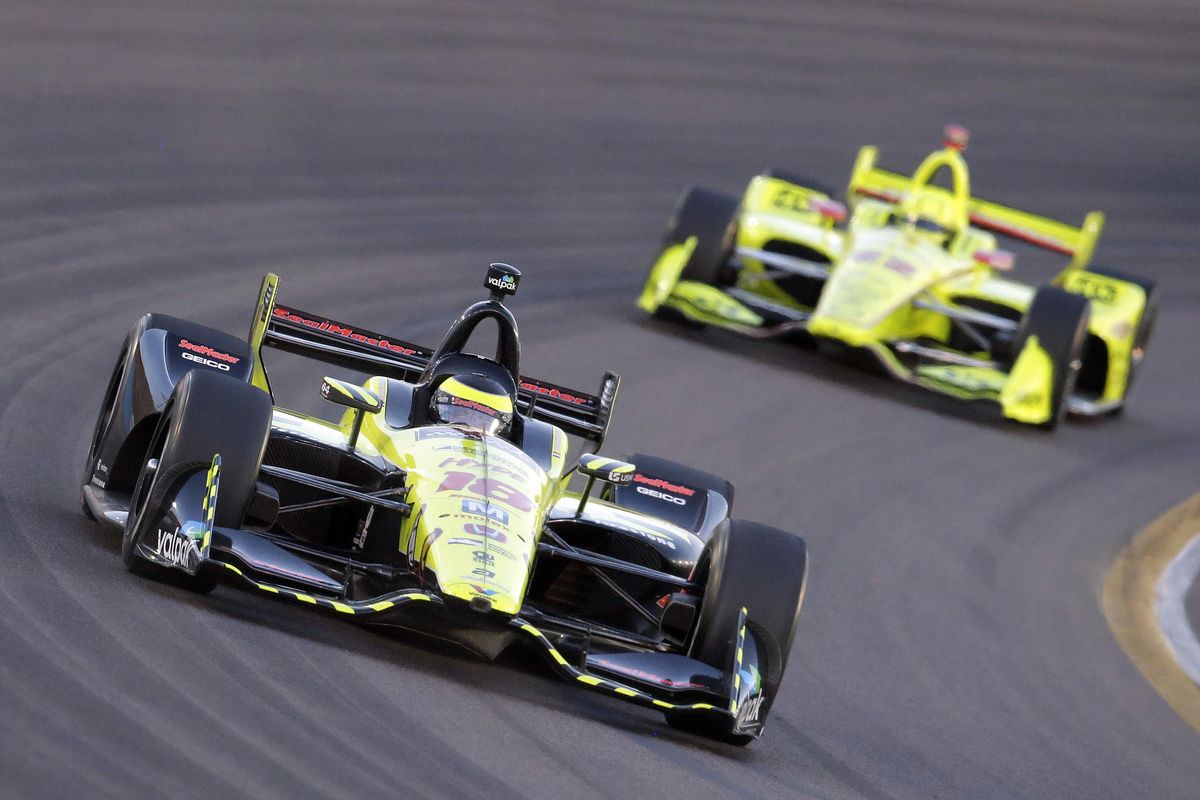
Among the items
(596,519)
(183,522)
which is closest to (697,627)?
(596,519)

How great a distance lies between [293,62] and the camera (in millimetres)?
24062

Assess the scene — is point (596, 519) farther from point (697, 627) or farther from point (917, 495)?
point (917, 495)

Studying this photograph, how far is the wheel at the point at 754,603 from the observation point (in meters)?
9.26

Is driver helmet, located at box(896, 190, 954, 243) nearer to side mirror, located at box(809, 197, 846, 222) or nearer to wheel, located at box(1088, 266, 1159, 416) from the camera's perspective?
side mirror, located at box(809, 197, 846, 222)

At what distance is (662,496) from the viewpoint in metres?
11.3

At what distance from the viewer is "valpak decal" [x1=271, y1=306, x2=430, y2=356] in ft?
37.5

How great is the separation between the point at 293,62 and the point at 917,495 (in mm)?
11153

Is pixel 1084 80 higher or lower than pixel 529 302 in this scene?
higher

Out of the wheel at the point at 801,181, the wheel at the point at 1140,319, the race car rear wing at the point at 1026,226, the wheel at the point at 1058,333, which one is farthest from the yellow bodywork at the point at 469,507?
the wheel at the point at 801,181

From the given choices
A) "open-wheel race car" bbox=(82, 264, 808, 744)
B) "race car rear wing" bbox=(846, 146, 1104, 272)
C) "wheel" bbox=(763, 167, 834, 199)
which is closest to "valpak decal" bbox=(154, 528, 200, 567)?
"open-wheel race car" bbox=(82, 264, 808, 744)

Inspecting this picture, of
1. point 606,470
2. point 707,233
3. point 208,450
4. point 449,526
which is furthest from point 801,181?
point 208,450

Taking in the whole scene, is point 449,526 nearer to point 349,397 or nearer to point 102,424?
point 349,397

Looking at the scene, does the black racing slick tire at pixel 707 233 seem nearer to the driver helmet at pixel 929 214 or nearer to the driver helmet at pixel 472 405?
the driver helmet at pixel 929 214

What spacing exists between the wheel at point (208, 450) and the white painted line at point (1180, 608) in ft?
20.8
